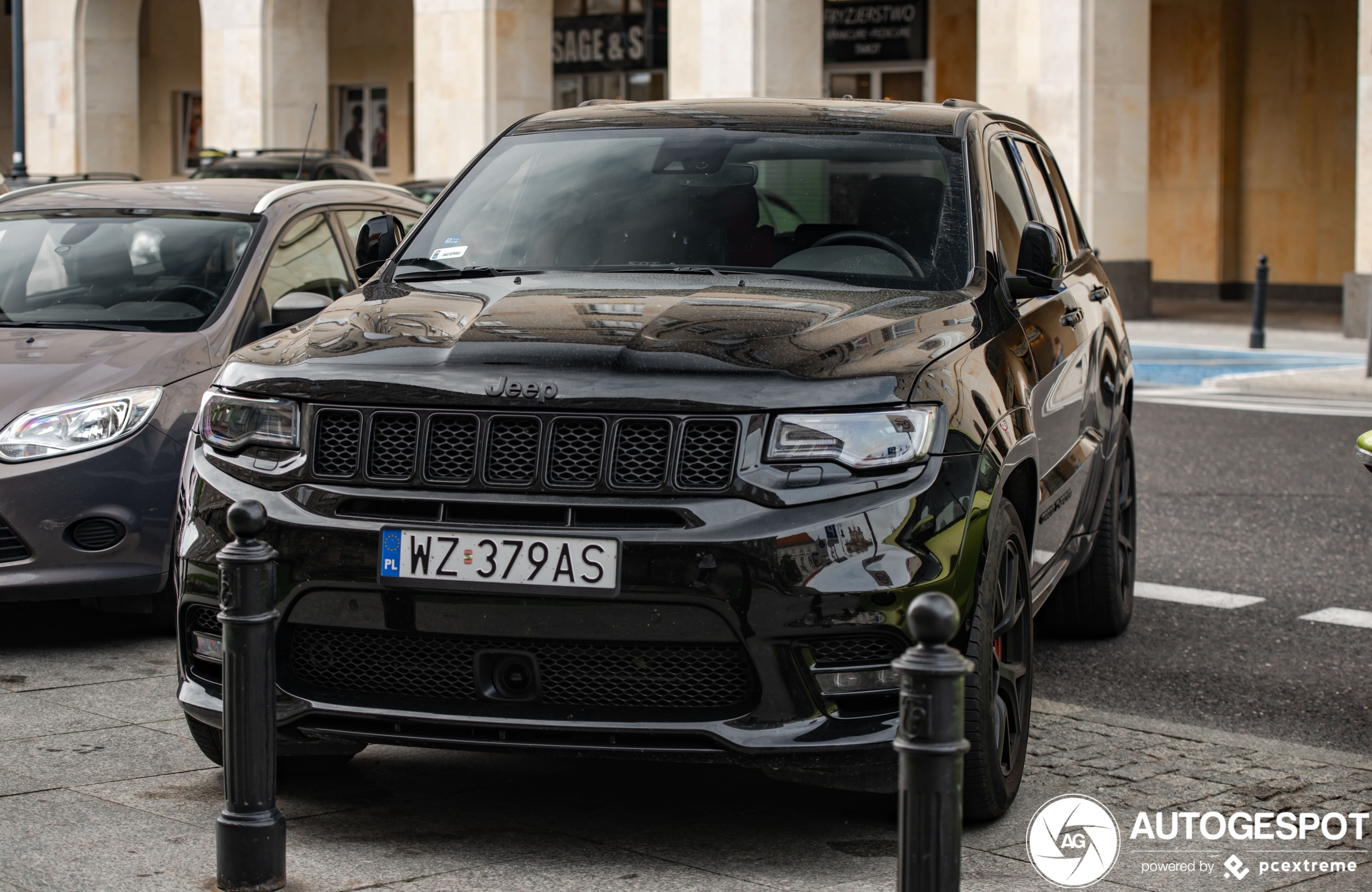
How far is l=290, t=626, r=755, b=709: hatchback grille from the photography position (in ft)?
13.3

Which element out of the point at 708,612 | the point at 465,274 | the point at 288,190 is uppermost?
the point at 288,190

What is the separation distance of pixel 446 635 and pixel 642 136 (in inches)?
85.3

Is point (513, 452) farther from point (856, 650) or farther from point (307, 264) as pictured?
point (307, 264)

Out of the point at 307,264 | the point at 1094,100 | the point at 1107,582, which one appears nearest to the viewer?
the point at 1107,582

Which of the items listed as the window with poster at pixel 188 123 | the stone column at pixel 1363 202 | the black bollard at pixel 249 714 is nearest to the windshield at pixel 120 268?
the black bollard at pixel 249 714

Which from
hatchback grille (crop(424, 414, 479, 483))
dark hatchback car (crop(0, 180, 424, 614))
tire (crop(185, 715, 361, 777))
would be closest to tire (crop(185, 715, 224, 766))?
tire (crop(185, 715, 361, 777))

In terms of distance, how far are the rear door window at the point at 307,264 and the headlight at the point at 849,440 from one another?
12.4ft

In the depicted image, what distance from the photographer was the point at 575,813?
463 centimetres

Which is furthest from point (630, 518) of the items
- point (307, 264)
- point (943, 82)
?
point (943, 82)

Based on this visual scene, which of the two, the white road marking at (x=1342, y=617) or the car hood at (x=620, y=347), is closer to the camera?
the car hood at (x=620, y=347)

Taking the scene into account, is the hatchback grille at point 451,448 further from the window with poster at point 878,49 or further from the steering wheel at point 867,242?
the window with poster at point 878,49

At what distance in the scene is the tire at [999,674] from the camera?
4.23 metres

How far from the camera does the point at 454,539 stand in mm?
4062

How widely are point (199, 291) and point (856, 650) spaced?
13.6 ft
